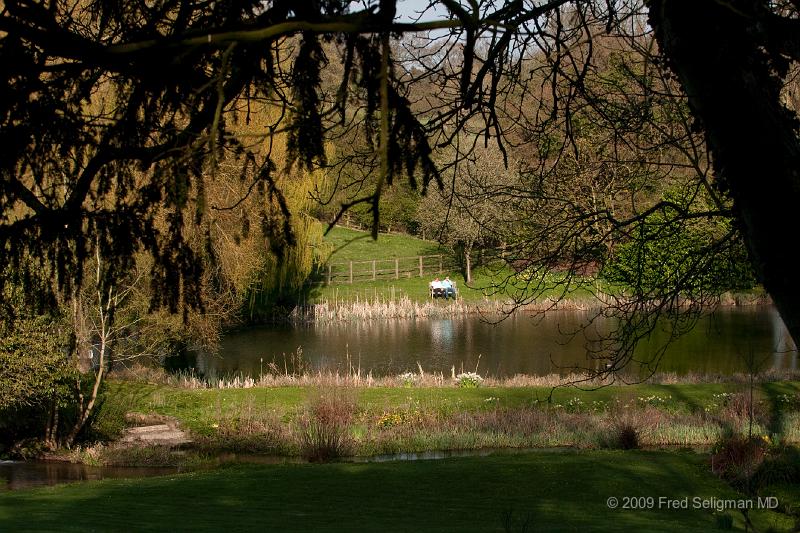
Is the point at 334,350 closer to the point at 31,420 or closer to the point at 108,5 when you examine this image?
the point at 31,420

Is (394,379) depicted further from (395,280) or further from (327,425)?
(395,280)

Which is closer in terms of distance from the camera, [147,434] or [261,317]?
[147,434]

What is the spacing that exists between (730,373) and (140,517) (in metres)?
17.8

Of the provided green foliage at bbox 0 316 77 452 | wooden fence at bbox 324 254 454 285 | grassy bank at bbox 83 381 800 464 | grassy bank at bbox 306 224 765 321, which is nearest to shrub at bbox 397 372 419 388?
grassy bank at bbox 83 381 800 464

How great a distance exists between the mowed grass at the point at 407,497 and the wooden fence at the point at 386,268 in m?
28.8

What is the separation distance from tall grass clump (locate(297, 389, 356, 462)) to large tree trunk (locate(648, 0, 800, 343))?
1259 centimetres

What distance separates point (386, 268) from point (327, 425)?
29.3 m

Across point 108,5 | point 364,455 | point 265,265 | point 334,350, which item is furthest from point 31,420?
point 108,5

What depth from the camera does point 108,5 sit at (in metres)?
4.58

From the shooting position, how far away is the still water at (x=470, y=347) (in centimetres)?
2370

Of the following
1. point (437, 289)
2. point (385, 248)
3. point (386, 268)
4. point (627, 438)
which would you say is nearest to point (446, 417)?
point (627, 438)

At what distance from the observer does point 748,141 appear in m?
3.30

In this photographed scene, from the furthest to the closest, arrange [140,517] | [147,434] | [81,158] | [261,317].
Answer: [261,317] → [147,434] → [140,517] → [81,158]

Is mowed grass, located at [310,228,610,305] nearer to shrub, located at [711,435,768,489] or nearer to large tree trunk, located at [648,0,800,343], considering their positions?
shrub, located at [711,435,768,489]
